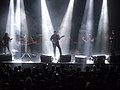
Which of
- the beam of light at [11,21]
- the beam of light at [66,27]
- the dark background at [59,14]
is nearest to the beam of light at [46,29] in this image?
the dark background at [59,14]

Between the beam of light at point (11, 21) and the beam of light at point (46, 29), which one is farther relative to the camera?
the beam of light at point (46, 29)

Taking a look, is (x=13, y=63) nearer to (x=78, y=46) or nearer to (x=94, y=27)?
(x=78, y=46)

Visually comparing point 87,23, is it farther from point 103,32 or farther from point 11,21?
point 11,21

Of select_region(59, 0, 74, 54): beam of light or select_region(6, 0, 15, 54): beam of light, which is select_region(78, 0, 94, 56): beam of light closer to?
select_region(59, 0, 74, 54): beam of light

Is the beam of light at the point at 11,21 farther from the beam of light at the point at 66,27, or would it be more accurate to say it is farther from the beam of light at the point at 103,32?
the beam of light at the point at 103,32

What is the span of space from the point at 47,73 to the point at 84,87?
7.00 feet

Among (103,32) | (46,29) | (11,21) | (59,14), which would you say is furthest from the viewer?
(46,29)

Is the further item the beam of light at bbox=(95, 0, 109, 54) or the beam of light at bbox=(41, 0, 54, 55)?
the beam of light at bbox=(41, 0, 54, 55)

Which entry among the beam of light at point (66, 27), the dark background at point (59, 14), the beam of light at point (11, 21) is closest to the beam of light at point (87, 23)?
the dark background at point (59, 14)

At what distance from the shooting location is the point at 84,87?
9250 millimetres

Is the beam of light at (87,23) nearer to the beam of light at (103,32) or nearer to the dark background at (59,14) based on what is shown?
the dark background at (59,14)

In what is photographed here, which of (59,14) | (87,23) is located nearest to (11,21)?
(59,14)

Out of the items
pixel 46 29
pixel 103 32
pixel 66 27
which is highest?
pixel 66 27

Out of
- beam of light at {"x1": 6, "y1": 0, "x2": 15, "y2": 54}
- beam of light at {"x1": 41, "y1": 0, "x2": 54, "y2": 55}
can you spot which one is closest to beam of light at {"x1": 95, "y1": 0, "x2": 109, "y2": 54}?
beam of light at {"x1": 41, "y1": 0, "x2": 54, "y2": 55}
